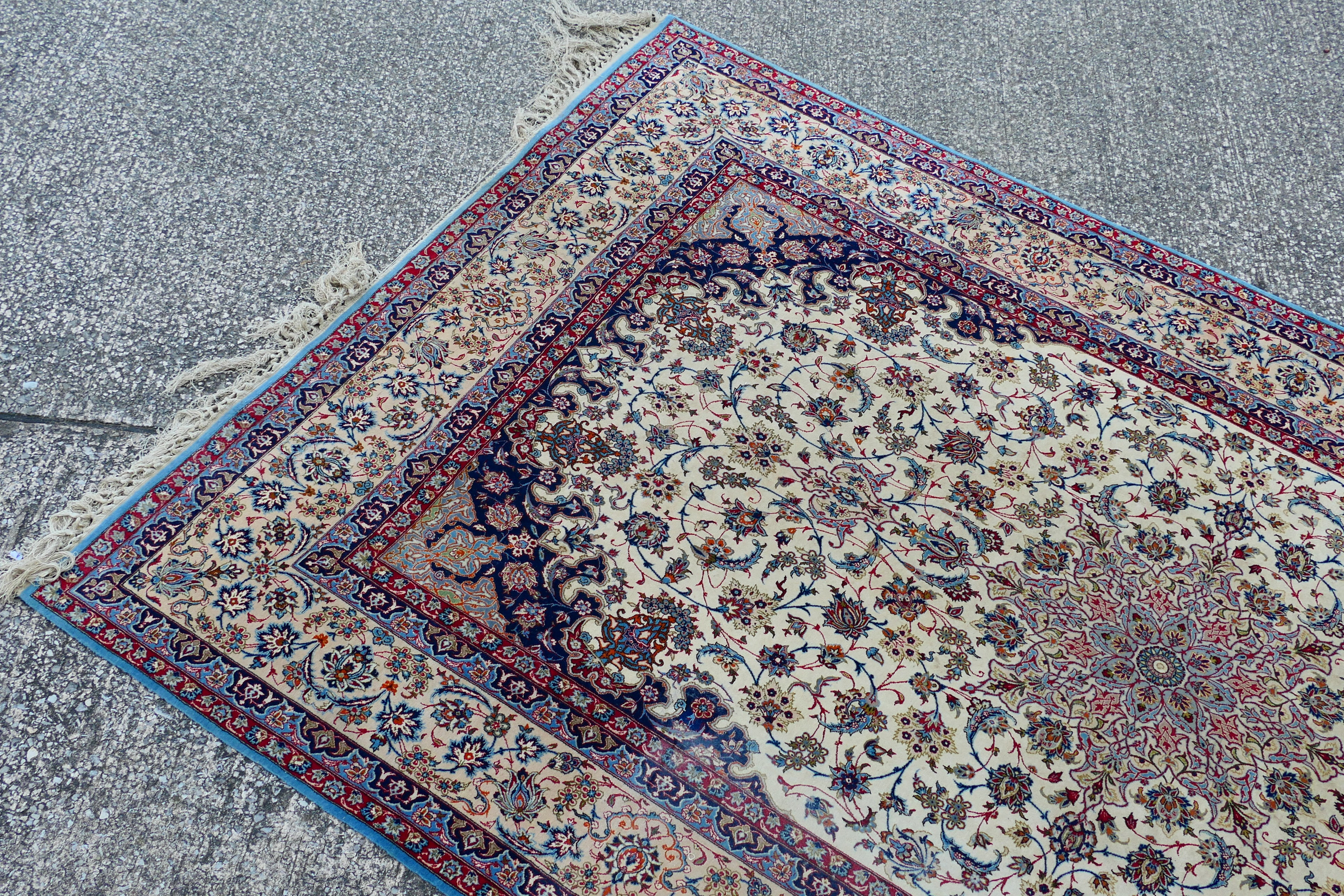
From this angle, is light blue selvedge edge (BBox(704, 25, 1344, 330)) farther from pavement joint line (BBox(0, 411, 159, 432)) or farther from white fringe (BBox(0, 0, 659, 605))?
pavement joint line (BBox(0, 411, 159, 432))

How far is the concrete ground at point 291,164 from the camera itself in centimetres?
135

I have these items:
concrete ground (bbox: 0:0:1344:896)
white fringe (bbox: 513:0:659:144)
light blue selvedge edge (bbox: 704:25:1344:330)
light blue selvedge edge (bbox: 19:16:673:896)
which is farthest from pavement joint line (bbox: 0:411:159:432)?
light blue selvedge edge (bbox: 704:25:1344:330)

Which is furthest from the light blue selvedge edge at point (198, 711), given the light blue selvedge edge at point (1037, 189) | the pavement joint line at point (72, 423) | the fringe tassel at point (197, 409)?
the light blue selvedge edge at point (1037, 189)

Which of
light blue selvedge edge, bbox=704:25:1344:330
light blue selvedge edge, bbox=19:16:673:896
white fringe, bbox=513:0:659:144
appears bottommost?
light blue selvedge edge, bbox=19:16:673:896

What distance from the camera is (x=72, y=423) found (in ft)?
5.27

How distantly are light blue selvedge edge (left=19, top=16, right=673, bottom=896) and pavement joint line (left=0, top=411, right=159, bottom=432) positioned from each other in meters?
0.12

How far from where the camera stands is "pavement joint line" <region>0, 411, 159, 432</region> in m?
1.60

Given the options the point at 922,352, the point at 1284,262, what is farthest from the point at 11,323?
the point at 1284,262

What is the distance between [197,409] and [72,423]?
21 cm

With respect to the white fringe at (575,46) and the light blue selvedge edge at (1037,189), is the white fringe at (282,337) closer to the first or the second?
the white fringe at (575,46)

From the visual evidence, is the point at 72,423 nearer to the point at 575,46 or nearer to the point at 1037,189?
the point at 575,46

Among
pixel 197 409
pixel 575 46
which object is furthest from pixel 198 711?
pixel 575 46

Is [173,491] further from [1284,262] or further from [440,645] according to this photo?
[1284,262]

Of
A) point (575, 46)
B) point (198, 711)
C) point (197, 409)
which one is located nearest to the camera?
point (198, 711)
